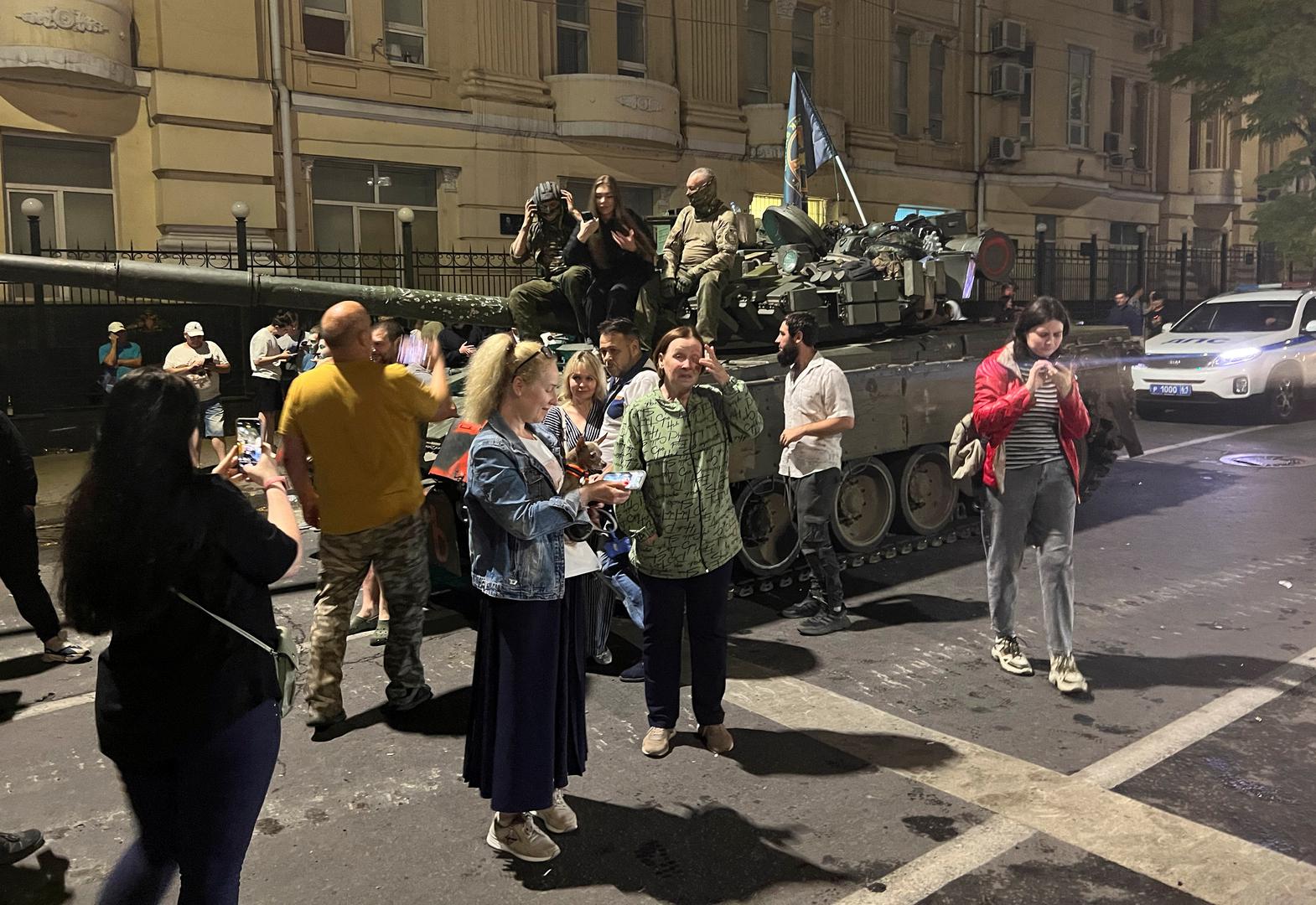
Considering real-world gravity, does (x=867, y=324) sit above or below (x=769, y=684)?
above

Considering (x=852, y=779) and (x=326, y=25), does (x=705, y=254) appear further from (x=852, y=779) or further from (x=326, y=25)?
(x=326, y=25)

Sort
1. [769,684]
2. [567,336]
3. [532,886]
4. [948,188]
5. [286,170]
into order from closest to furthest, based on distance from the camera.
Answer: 1. [532,886]
2. [769,684]
3. [567,336]
4. [286,170]
5. [948,188]

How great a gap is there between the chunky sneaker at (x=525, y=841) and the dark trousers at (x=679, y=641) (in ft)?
3.30

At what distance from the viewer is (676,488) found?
463 centimetres

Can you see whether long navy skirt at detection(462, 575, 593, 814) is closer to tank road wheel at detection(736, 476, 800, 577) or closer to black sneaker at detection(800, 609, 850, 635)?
black sneaker at detection(800, 609, 850, 635)

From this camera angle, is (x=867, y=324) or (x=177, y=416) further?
(x=867, y=324)

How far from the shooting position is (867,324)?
868 cm

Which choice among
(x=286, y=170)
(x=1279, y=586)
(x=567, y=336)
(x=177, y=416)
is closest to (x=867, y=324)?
(x=567, y=336)

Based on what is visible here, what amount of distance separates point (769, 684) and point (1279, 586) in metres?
3.83

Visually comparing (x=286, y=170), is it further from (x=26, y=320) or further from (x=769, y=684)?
(x=769, y=684)

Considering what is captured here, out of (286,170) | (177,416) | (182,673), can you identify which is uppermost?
(286,170)

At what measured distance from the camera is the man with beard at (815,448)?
644cm

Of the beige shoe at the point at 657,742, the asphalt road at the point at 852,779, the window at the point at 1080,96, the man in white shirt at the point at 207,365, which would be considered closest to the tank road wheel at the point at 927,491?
the asphalt road at the point at 852,779

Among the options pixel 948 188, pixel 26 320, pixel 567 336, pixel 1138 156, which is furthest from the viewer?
pixel 1138 156
